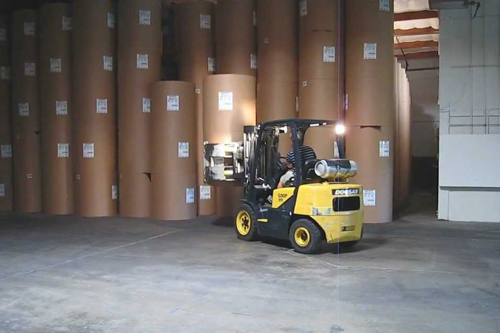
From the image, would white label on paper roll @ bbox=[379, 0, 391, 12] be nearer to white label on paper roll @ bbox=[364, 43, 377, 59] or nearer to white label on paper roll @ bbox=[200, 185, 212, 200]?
white label on paper roll @ bbox=[364, 43, 377, 59]

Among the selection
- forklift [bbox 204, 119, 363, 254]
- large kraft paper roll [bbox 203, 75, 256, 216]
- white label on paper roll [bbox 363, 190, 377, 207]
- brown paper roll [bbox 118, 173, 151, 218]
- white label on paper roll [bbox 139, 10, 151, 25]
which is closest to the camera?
forklift [bbox 204, 119, 363, 254]

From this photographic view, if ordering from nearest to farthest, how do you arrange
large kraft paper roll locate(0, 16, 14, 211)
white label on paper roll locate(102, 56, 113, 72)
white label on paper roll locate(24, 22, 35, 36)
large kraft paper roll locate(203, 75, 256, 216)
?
large kraft paper roll locate(203, 75, 256, 216)
white label on paper roll locate(102, 56, 113, 72)
white label on paper roll locate(24, 22, 35, 36)
large kraft paper roll locate(0, 16, 14, 211)

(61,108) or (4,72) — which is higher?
(4,72)

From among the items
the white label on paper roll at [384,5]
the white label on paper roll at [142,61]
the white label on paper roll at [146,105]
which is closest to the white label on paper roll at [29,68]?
the white label on paper roll at [142,61]

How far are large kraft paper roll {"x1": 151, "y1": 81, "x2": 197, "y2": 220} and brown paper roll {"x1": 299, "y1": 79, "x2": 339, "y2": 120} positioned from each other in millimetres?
1839

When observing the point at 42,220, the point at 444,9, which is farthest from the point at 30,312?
the point at 444,9

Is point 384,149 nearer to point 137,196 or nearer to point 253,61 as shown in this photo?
point 253,61

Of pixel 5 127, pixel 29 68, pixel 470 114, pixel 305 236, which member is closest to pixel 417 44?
pixel 470 114

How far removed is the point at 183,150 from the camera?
8.18m

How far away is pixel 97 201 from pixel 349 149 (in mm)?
4100

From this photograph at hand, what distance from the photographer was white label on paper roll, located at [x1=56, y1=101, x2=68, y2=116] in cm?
907

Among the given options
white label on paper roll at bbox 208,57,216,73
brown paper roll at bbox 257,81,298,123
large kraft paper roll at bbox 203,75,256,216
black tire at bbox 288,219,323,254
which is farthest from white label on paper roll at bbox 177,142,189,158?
black tire at bbox 288,219,323,254

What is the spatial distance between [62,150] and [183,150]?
236cm

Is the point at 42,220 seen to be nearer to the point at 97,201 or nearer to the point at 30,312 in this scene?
the point at 97,201
